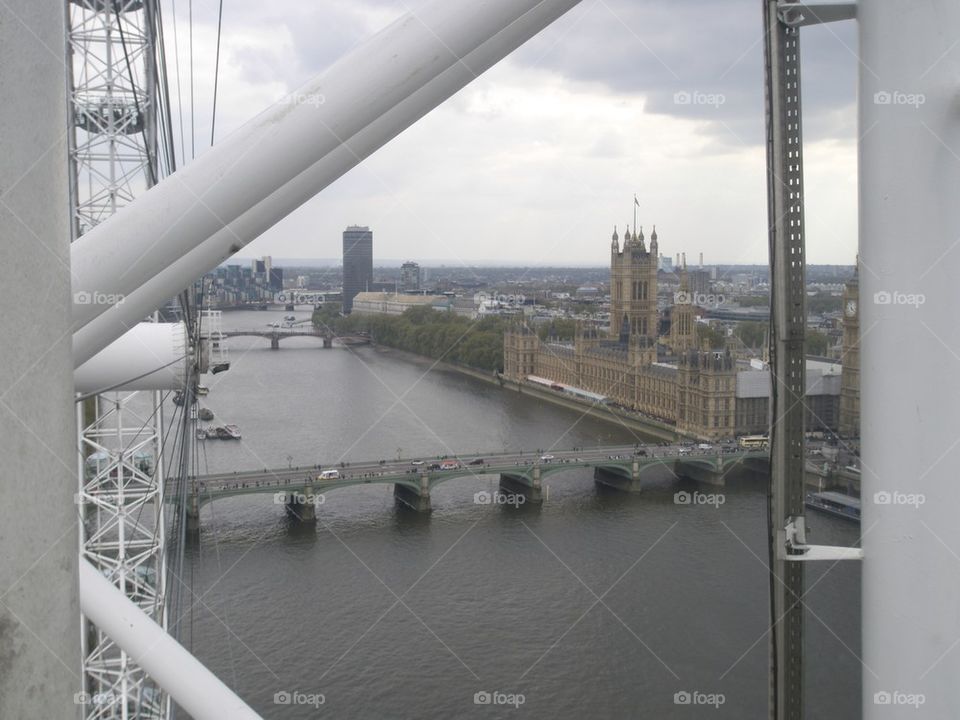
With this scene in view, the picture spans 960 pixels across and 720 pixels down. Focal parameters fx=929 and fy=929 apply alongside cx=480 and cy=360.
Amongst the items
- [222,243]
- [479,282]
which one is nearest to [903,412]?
[222,243]

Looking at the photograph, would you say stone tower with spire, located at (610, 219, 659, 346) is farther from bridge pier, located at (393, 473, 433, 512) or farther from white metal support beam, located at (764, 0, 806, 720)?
white metal support beam, located at (764, 0, 806, 720)

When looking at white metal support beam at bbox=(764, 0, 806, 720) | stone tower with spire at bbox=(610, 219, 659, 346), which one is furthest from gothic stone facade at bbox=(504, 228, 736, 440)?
white metal support beam at bbox=(764, 0, 806, 720)

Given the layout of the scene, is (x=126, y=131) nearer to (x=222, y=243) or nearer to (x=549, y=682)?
(x=222, y=243)

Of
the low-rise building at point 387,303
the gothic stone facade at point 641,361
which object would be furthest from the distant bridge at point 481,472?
the low-rise building at point 387,303

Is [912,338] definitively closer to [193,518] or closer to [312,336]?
[193,518]

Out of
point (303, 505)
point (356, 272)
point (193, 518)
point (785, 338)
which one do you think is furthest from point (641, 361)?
point (785, 338)

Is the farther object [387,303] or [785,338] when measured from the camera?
[387,303]
